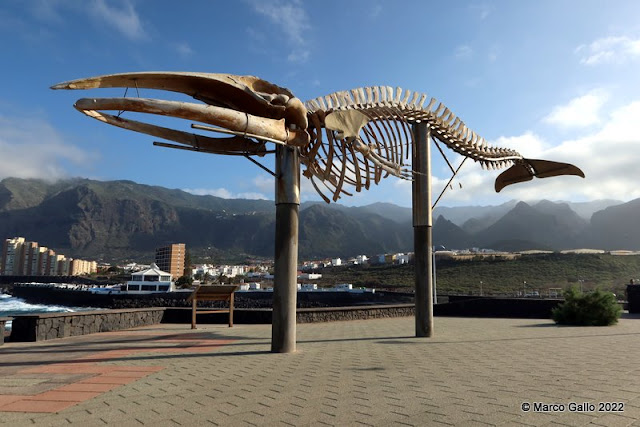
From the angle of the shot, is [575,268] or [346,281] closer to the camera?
[575,268]

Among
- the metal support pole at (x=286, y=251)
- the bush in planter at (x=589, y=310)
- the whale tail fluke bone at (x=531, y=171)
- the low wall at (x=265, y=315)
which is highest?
the whale tail fluke bone at (x=531, y=171)

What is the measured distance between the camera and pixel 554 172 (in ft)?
51.6

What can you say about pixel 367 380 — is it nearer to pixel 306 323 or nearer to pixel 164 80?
pixel 164 80

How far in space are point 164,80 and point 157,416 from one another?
5117 mm

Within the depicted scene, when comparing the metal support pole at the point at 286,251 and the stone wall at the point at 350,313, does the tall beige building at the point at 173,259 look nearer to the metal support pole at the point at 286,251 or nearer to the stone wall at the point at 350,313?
the stone wall at the point at 350,313

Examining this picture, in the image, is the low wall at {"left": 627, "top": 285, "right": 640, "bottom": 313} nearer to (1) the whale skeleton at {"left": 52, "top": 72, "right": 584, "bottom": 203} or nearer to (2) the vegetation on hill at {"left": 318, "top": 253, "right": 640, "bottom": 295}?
(1) the whale skeleton at {"left": 52, "top": 72, "right": 584, "bottom": 203}

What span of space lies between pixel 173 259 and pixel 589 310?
149m

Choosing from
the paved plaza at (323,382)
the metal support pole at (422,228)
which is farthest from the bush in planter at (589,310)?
the metal support pole at (422,228)

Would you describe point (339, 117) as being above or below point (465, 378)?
above

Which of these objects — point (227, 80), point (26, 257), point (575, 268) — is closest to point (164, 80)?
point (227, 80)

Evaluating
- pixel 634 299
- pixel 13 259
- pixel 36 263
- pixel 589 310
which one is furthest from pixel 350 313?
pixel 13 259

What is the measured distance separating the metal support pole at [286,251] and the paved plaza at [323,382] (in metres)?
0.52

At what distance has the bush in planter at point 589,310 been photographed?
46.4ft

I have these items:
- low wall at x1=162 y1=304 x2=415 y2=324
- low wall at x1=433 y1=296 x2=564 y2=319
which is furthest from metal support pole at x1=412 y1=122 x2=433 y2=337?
low wall at x1=433 y1=296 x2=564 y2=319
